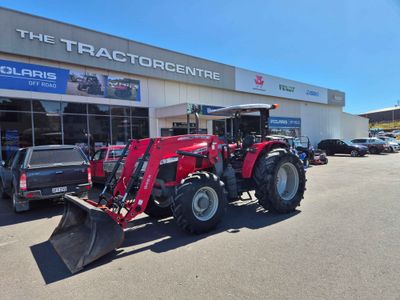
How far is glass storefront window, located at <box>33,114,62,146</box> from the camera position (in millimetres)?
12875

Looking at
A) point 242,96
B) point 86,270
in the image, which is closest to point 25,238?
point 86,270

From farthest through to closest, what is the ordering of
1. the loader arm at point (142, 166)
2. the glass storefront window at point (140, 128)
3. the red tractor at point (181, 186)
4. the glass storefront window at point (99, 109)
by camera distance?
the glass storefront window at point (140, 128)
the glass storefront window at point (99, 109)
the loader arm at point (142, 166)
the red tractor at point (181, 186)

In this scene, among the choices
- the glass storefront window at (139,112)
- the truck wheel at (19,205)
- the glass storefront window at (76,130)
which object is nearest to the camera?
the truck wheel at (19,205)

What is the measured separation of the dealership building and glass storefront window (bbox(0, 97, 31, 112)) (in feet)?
0.12

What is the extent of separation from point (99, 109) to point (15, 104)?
3.78 meters

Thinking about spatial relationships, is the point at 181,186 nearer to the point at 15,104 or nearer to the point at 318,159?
the point at 15,104

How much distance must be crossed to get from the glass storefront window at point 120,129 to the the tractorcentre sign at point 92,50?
271 cm

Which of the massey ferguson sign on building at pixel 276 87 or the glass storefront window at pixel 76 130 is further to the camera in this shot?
the massey ferguson sign on building at pixel 276 87

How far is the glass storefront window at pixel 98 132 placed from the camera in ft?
47.9

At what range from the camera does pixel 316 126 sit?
3109cm

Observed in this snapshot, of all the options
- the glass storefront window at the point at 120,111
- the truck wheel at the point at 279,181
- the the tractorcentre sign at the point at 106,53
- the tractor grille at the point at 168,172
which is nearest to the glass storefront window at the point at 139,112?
the glass storefront window at the point at 120,111

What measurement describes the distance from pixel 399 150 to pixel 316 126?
9105mm

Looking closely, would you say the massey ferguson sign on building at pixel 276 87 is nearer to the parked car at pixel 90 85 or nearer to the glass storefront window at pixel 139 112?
the glass storefront window at pixel 139 112

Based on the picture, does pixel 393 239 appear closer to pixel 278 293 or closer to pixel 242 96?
pixel 278 293
